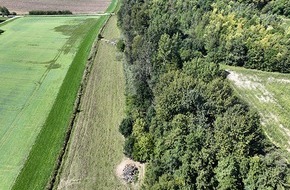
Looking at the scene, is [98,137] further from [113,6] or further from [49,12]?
[113,6]

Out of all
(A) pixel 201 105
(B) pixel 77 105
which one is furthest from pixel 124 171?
(B) pixel 77 105

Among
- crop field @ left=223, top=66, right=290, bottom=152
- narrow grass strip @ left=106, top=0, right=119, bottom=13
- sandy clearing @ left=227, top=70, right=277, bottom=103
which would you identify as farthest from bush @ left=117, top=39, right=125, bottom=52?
narrow grass strip @ left=106, top=0, right=119, bottom=13

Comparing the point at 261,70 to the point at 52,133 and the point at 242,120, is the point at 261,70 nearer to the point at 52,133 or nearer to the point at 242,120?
the point at 242,120

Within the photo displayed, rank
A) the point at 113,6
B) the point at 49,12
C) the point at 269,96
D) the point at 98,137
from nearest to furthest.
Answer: the point at 98,137, the point at 269,96, the point at 49,12, the point at 113,6

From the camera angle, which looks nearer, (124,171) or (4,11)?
(124,171)

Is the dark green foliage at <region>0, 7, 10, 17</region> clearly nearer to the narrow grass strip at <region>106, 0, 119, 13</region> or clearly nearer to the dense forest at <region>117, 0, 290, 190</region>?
the narrow grass strip at <region>106, 0, 119, 13</region>

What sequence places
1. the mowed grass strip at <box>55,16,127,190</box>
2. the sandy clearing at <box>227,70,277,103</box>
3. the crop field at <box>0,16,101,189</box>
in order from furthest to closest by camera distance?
the sandy clearing at <box>227,70,277,103</box> → the crop field at <box>0,16,101,189</box> → the mowed grass strip at <box>55,16,127,190</box>

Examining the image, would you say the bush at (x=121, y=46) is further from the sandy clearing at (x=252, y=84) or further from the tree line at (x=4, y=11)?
the tree line at (x=4, y=11)
